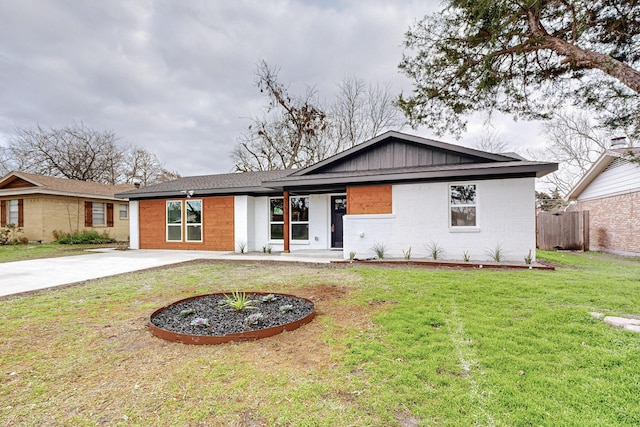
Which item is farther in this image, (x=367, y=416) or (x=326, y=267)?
(x=326, y=267)

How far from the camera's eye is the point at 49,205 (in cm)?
1684

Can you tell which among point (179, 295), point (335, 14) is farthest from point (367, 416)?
point (335, 14)

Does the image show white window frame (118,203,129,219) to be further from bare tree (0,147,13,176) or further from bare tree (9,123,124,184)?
bare tree (0,147,13,176)

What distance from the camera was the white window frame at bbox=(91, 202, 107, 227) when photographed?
18.7 metres

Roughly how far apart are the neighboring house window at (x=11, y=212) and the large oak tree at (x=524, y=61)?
70.5 ft

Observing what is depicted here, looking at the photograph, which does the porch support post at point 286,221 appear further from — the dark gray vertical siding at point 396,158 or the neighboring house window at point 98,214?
the neighboring house window at point 98,214

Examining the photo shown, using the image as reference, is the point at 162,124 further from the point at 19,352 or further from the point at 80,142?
the point at 19,352

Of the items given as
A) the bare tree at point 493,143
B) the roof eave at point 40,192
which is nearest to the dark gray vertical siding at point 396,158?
the roof eave at point 40,192

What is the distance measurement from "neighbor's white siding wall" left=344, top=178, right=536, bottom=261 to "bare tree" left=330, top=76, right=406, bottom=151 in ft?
47.9

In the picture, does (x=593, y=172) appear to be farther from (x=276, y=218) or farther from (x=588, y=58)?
(x=276, y=218)

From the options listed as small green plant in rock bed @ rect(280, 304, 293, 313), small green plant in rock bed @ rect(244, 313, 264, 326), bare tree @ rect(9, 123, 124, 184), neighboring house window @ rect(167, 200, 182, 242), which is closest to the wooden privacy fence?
small green plant in rock bed @ rect(280, 304, 293, 313)

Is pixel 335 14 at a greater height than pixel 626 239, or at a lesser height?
greater

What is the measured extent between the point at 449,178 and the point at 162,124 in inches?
823

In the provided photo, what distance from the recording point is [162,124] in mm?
22266
